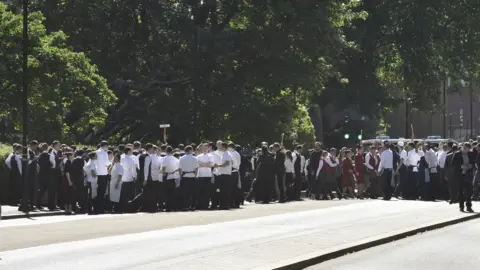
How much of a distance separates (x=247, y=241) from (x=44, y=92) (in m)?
23.6

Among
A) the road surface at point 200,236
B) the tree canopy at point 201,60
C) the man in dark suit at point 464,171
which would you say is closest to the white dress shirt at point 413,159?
the man in dark suit at point 464,171

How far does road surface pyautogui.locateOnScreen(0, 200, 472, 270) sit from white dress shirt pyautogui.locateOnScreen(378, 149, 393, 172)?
7.73 meters

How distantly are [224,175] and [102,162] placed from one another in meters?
3.80

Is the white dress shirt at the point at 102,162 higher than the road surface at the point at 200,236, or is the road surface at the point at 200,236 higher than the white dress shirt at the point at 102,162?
the white dress shirt at the point at 102,162

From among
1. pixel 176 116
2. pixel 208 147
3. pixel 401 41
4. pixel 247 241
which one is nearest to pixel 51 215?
pixel 208 147

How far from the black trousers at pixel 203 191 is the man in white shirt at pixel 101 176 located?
2.95m

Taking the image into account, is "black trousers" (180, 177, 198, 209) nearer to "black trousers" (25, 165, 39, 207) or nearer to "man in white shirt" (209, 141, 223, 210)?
"man in white shirt" (209, 141, 223, 210)

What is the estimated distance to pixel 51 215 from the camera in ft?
92.3

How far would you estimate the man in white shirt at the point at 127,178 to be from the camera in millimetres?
28734

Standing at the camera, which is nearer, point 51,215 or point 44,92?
point 51,215

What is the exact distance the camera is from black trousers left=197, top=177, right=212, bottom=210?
30938 millimetres

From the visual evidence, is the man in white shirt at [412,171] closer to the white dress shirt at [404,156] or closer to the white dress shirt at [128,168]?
the white dress shirt at [404,156]

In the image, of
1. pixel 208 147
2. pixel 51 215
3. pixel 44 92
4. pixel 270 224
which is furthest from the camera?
pixel 44 92

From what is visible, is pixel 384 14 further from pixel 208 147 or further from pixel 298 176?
pixel 208 147
